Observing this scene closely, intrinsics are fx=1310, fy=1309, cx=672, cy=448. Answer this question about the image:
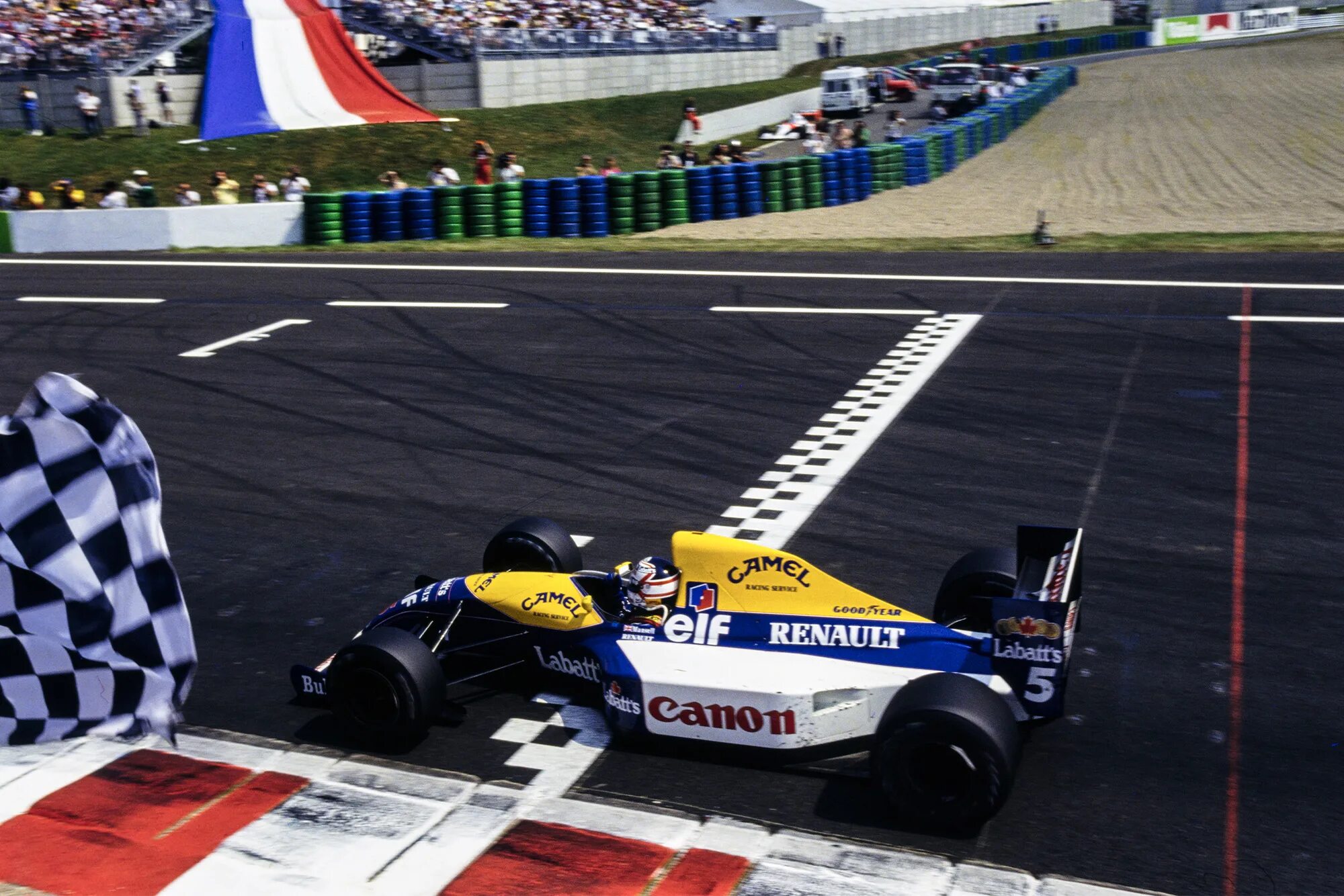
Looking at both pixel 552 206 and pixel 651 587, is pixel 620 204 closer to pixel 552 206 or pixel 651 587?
pixel 552 206

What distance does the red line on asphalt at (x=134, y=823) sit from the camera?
5.57 m

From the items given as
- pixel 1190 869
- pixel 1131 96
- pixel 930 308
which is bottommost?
pixel 1190 869

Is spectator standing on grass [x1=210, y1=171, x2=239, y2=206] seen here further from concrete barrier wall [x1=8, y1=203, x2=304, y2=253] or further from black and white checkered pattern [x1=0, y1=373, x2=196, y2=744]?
black and white checkered pattern [x1=0, y1=373, x2=196, y2=744]

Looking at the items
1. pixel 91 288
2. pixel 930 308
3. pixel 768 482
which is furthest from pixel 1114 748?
pixel 91 288

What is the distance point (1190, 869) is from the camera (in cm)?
543

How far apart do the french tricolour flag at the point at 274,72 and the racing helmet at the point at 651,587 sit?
29972mm

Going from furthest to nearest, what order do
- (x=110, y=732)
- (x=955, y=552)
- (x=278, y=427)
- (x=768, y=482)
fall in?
(x=278, y=427), (x=768, y=482), (x=955, y=552), (x=110, y=732)

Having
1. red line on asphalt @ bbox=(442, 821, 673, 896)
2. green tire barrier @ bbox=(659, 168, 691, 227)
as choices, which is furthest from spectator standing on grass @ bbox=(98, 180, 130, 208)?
red line on asphalt @ bbox=(442, 821, 673, 896)

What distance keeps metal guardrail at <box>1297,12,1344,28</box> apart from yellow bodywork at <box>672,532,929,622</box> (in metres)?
84.4

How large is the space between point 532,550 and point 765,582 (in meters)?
1.70

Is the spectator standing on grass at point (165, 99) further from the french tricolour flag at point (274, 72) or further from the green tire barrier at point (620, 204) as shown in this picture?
the green tire barrier at point (620, 204)

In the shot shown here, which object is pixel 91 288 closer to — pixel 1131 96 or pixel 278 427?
pixel 278 427

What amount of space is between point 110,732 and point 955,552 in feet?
19.5

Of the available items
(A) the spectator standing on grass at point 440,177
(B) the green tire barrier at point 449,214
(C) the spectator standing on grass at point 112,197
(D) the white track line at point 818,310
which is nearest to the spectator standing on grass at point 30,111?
(C) the spectator standing on grass at point 112,197
